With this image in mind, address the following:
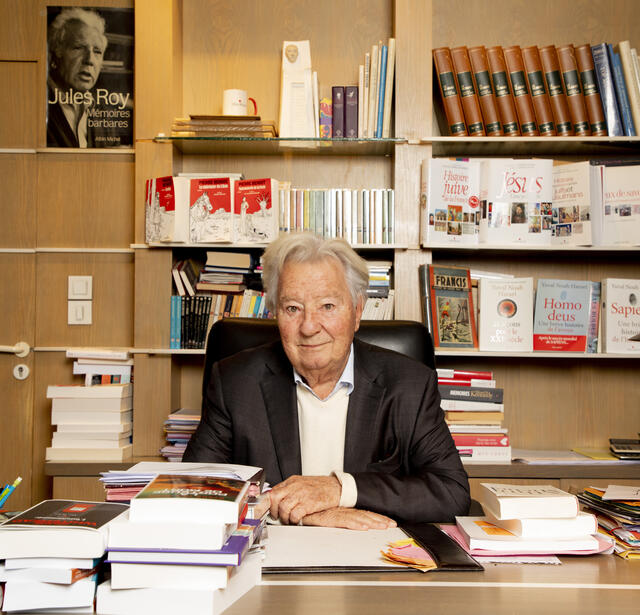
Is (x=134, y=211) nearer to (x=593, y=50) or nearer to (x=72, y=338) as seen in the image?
(x=72, y=338)

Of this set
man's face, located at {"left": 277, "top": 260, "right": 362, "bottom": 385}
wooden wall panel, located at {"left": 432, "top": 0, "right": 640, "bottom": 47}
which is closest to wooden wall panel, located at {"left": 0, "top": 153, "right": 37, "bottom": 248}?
man's face, located at {"left": 277, "top": 260, "right": 362, "bottom": 385}

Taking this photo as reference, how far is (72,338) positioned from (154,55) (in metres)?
1.32

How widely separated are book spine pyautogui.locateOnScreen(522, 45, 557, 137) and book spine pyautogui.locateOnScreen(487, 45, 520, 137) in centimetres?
9

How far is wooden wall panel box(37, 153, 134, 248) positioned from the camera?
325cm

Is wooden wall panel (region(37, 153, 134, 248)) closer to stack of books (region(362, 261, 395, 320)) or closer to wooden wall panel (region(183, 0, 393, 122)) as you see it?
wooden wall panel (region(183, 0, 393, 122))

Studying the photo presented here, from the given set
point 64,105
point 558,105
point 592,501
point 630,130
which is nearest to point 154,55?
point 64,105

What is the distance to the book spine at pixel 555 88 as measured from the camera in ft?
9.57

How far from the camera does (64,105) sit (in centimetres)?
324

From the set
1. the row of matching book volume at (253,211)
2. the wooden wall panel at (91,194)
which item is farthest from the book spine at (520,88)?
the wooden wall panel at (91,194)

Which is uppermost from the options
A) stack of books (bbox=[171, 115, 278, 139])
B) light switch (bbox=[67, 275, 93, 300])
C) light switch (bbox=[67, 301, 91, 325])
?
stack of books (bbox=[171, 115, 278, 139])

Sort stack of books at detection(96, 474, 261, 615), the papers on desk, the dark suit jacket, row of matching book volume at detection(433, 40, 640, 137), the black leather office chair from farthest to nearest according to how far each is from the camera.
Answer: row of matching book volume at detection(433, 40, 640, 137), the black leather office chair, the dark suit jacket, the papers on desk, stack of books at detection(96, 474, 261, 615)

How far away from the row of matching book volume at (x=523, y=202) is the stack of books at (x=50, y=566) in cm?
218

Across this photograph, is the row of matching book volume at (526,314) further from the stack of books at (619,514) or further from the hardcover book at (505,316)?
the stack of books at (619,514)

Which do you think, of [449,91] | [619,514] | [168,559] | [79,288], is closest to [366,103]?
[449,91]
